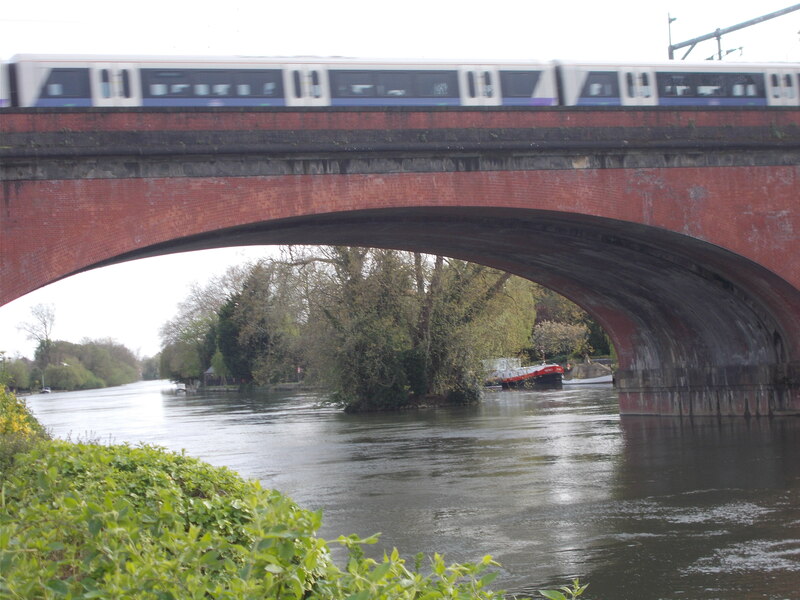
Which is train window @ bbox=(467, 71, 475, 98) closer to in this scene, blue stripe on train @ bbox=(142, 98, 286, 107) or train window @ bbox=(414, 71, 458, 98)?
train window @ bbox=(414, 71, 458, 98)

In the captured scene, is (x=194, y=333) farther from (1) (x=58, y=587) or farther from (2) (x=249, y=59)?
(1) (x=58, y=587)

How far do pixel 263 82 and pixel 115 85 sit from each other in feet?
8.34

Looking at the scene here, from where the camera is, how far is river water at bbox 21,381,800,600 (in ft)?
29.0

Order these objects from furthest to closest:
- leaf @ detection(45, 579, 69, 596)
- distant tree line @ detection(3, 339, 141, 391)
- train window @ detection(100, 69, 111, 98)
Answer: distant tree line @ detection(3, 339, 141, 391), train window @ detection(100, 69, 111, 98), leaf @ detection(45, 579, 69, 596)

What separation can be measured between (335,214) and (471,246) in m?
6.64

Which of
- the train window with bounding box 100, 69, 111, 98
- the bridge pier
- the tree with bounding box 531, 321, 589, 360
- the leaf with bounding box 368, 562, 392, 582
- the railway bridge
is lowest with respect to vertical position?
the bridge pier

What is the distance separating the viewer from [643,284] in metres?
21.9

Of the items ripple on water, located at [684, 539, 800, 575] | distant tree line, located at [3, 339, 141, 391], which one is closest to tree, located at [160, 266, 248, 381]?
distant tree line, located at [3, 339, 141, 391]

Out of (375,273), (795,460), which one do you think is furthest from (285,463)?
(375,273)

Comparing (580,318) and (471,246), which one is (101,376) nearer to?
(580,318)

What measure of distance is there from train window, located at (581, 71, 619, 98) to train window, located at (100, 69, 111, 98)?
29.5ft

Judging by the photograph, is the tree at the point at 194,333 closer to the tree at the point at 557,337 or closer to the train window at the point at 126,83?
the tree at the point at 557,337

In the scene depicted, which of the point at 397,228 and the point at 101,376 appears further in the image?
the point at 101,376

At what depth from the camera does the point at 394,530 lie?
11188 mm
